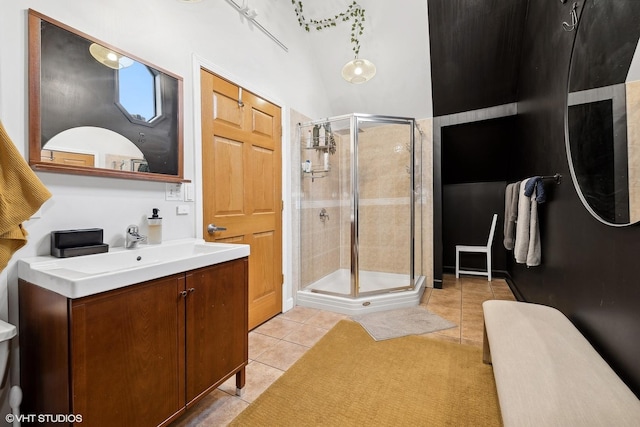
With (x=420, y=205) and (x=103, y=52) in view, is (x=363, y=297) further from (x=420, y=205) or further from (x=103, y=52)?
(x=103, y=52)

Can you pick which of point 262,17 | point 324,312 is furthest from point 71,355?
point 262,17

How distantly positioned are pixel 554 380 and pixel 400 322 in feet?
5.33

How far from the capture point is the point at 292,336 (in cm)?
227

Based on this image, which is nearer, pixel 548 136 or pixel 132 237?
pixel 132 237

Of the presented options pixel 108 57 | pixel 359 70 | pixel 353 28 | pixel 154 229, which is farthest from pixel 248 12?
pixel 154 229

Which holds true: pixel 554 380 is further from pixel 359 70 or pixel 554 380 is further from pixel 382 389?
pixel 359 70

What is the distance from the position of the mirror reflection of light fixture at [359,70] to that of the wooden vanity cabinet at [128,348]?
2175 mm

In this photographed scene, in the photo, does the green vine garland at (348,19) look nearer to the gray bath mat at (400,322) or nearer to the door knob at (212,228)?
the door knob at (212,228)

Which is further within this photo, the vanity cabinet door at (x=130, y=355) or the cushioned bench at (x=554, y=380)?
the vanity cabinet door at (x=130, y=355)

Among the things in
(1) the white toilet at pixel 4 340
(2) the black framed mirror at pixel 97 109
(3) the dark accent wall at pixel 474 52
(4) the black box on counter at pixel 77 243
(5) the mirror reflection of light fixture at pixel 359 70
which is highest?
(3) the dark accent wall at pixel 474 52

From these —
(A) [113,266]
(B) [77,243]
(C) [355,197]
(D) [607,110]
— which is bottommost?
(A) [113,266]

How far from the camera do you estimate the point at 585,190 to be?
131 centimetres

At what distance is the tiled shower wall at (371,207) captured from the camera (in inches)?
124

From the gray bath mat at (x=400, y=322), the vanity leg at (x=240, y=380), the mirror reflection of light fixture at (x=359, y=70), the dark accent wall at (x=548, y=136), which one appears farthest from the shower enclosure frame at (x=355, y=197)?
the vanity leg at (x=240, y=380)
